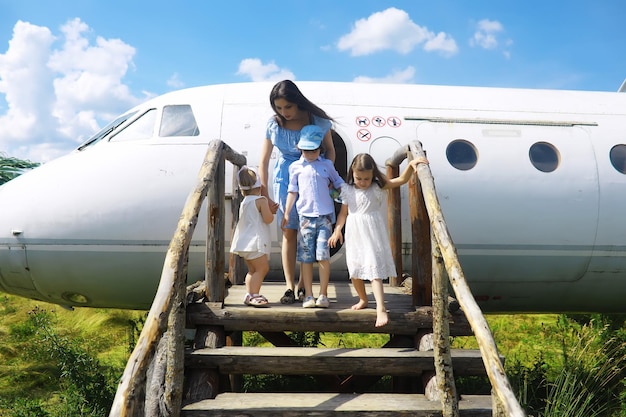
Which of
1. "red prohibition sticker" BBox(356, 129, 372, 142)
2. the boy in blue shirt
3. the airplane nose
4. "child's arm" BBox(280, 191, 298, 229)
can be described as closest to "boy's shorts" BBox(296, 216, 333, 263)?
Answer: the boy in blue shirt

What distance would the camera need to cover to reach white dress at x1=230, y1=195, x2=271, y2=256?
4.26m

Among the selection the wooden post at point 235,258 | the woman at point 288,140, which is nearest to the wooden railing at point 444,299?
the woman at point 288,140

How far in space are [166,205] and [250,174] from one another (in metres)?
1.53

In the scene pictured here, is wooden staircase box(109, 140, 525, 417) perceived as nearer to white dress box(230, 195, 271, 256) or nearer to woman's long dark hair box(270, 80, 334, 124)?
white dress box(230, 195, 271, 256)

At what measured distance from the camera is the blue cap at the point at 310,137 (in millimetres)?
4258

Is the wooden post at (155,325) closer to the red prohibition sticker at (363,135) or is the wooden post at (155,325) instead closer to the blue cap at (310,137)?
the blue cap at (310,137)

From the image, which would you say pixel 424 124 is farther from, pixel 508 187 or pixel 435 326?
pixel 435 326

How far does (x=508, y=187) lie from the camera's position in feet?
19.0

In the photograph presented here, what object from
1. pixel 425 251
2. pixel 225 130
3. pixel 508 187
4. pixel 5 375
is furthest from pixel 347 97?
pixel 5 375

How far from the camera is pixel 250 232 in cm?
429

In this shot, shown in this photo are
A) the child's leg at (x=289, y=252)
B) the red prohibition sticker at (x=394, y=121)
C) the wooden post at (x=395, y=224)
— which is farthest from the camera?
the red prohibition sticker at (x=394, y=121)

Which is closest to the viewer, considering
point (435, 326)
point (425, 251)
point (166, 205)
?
point (435, 326)

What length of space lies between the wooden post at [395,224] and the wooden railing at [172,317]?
1.69m

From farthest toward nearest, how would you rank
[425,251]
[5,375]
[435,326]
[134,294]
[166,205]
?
1. [5,375]
2. [134,294]
3. [166,205]
4. [425,251]
5. [435,326]
